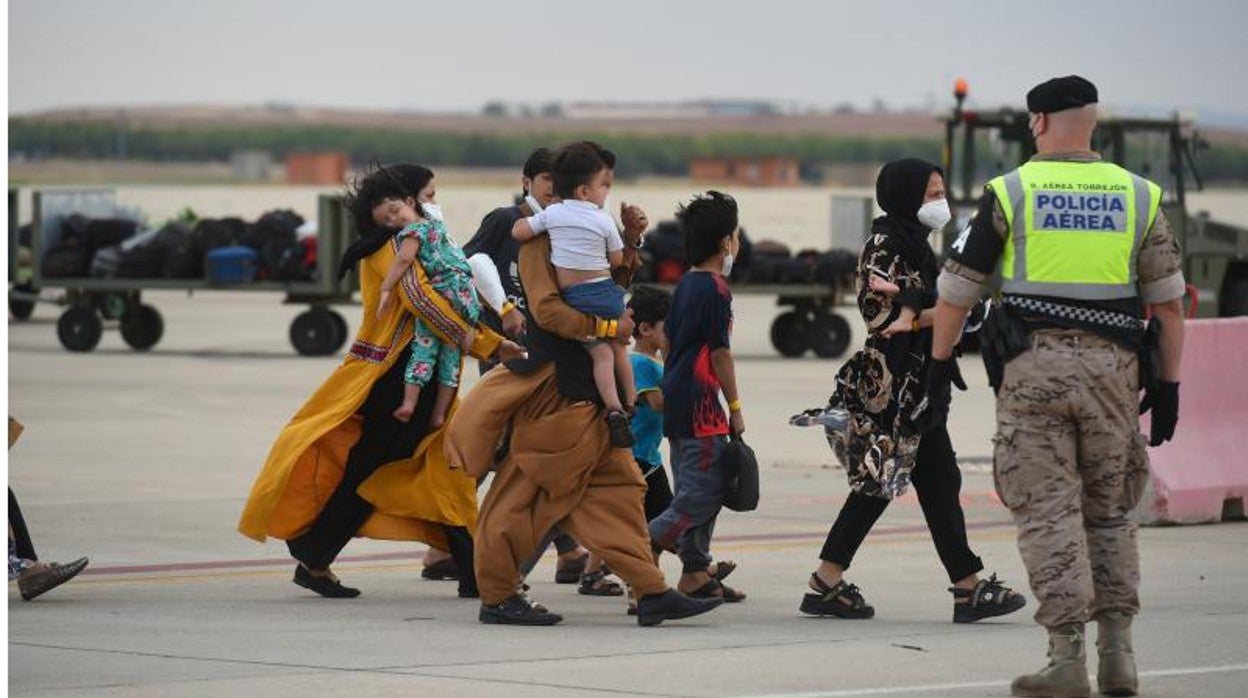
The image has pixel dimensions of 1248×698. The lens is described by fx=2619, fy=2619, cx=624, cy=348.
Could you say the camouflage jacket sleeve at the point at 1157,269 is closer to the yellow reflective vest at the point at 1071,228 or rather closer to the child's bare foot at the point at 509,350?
the yellow reflective vest at the point at 1071,228

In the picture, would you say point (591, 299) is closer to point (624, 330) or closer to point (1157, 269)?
point (624, 330)

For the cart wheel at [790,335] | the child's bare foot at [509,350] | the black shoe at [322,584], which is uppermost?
the child's bare foot at [509,350]

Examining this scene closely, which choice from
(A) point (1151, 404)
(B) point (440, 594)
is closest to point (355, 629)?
(B) point (440, 594)

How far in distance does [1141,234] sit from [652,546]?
8.55ft

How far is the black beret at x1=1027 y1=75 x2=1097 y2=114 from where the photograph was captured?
25.6ft

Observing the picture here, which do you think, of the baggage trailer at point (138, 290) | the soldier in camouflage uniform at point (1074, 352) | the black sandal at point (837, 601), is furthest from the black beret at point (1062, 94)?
the baggage trailer at point (138, 290)

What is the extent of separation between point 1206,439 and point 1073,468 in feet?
17.7

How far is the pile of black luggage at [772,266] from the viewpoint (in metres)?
26.7

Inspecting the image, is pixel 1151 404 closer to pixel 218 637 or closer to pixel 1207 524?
pixel 218 637

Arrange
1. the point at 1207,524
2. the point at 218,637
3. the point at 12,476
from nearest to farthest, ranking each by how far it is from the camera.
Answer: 1. the point at 218,637
2. the point at 1207,524
3. the point at 12,476

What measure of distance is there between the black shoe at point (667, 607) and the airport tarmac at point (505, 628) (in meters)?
0.07

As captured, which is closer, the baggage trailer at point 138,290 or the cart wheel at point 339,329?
the baggage trailer at point 138,290

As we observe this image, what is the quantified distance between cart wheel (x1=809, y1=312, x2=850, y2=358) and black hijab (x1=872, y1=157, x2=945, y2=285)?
688 inches

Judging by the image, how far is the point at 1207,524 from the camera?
12.7 meters
